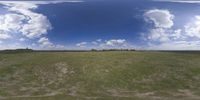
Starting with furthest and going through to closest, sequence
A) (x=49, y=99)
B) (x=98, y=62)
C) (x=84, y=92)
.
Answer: (x=98, y=62), (x=84, y=92), (x=49, y=99)

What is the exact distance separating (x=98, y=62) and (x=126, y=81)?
16093mm

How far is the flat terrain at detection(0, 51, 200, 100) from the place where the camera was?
261 feet

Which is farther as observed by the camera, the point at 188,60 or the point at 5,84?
the point at 188,60

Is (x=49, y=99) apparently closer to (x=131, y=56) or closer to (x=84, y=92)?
(x=84, y=92)

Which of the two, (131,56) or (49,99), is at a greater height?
(131,56)

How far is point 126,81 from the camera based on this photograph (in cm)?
9144

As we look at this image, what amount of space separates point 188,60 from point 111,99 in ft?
171

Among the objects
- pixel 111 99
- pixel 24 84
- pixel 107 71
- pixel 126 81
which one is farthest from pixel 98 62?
pixel 111 99

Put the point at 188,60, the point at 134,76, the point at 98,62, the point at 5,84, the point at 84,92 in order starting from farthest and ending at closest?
→ the point at 188,60
the point at 98,62
the point at 134,76
the point at 5,84
the point at 84,92

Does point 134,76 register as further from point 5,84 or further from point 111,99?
point 5,84

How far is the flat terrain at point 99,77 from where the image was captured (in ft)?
261

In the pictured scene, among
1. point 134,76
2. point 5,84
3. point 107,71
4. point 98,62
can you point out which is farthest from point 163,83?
point 5,84

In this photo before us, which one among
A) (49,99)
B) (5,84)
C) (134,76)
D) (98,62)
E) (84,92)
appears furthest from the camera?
(98,62)

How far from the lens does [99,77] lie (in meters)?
93.1
